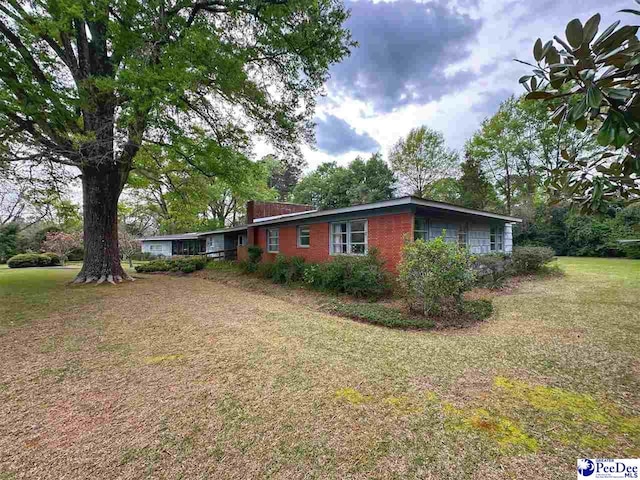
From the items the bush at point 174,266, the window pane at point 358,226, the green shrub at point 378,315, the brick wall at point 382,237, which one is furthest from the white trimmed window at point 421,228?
the bush at point 174,266

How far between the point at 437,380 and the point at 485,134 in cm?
3184

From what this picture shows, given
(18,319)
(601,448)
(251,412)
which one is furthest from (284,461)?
(18,319)

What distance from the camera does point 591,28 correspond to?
5.52 feet

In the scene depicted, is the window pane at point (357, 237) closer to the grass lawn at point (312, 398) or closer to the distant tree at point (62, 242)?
the grass lawn at point (312, 398)

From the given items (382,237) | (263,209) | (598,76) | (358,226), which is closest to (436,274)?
(382,237)

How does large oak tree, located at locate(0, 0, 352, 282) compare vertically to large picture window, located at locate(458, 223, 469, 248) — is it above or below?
above

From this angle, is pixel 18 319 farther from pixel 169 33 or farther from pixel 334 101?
pixel 334 101

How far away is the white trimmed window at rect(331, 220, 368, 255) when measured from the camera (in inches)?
396

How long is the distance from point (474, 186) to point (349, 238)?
22996 mm

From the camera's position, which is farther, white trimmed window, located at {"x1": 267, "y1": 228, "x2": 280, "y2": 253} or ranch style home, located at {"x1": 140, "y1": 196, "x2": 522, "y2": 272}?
white trimmed window, located at {"x1": 267, "y1": 228, "x2": 280, "y2": 253}

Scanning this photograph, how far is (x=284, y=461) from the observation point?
208 cm

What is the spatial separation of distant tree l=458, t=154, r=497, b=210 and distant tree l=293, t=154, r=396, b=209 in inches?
277

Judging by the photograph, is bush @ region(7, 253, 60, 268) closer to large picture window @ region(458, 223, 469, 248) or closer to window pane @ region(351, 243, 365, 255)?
window pane @ region(351, 243, 365, 255)

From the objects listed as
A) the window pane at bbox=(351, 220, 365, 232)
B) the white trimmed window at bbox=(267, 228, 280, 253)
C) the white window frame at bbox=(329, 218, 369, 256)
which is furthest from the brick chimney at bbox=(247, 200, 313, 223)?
the window pane at bbox=(351, 220, 365, 232)
